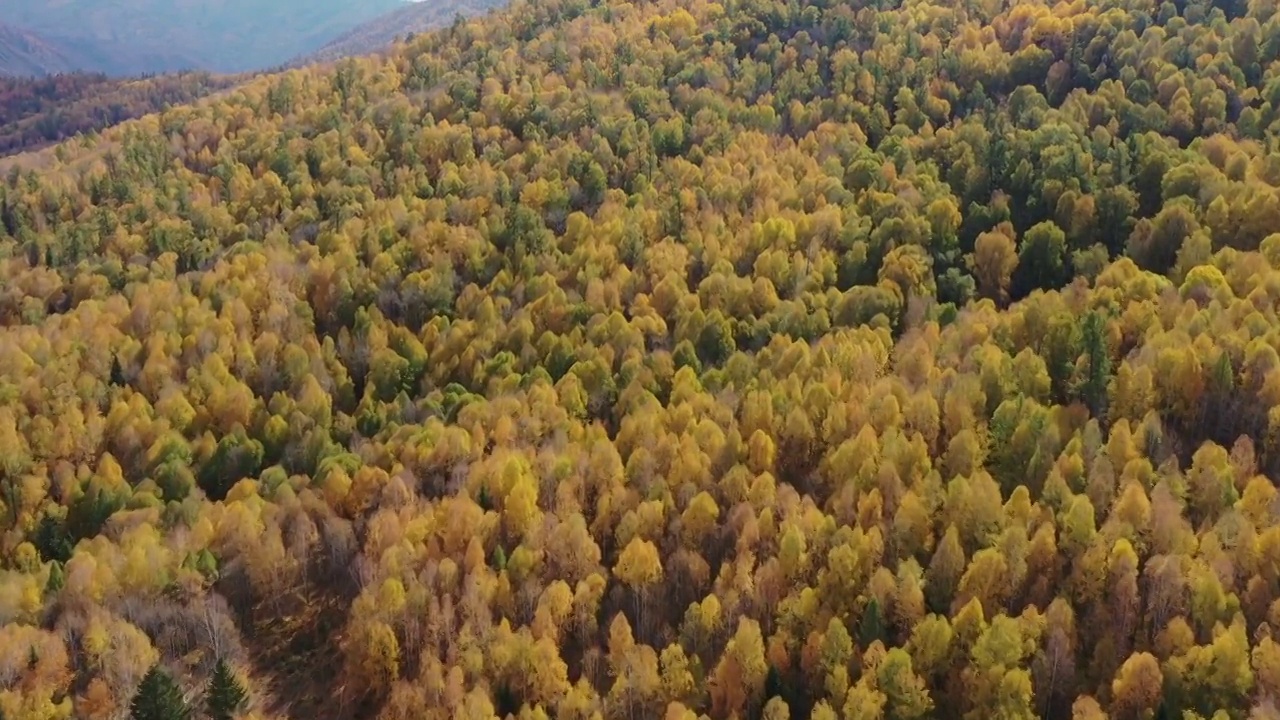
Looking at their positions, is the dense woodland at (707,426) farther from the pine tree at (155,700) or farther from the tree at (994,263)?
the tree at (994,263)

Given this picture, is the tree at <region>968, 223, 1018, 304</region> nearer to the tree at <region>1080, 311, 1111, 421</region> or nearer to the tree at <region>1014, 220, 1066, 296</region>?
the tree at <region>1014, 220, 1066, 296</region>

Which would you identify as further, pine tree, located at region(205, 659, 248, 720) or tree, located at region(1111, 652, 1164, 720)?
pine tree, located at region(205, 659, 248, 720)

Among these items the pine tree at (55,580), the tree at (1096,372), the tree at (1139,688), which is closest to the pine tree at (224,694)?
the pine tree at (55,580)

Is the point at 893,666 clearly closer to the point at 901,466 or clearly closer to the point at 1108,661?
the point at 1108,661

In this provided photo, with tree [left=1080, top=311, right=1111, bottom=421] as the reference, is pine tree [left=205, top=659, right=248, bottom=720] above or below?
below

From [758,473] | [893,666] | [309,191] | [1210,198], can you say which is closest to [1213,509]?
[893,666]

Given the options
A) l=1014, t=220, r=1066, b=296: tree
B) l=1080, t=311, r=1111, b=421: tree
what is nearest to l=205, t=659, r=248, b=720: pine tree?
l=1080, t=311, r=1111, b=421: tree
